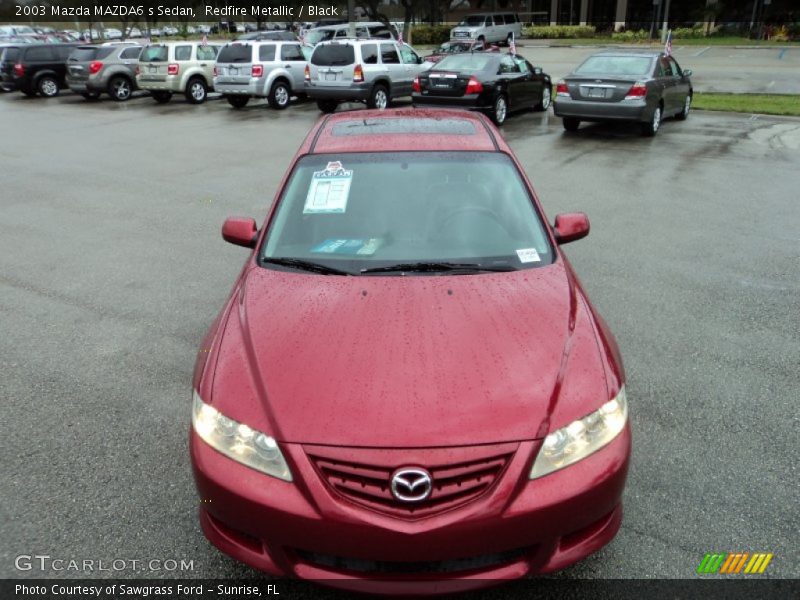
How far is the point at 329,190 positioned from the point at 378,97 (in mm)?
15389

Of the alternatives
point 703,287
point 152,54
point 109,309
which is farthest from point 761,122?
point 152,54

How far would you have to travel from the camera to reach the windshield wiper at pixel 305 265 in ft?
11.4

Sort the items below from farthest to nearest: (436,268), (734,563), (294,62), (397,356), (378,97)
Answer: (294,62) < (378,97) < (436,268) < (734,563) < (397,356)

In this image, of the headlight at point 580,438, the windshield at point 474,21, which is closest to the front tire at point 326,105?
the headlight at point 580,438

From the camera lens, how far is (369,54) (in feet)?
60.2

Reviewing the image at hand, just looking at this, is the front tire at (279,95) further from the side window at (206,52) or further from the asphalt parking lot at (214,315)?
the asphalt parking lot at (214,315)

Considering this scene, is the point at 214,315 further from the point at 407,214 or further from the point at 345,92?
the point at 345,92

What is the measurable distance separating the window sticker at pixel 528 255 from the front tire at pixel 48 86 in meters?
25.7

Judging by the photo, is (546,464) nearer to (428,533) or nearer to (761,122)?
(428,533)

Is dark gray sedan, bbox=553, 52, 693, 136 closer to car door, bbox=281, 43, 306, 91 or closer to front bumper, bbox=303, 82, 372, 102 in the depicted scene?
front bumper, bbox=303, 82, 372, 102

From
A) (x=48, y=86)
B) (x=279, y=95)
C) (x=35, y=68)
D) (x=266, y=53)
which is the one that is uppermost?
(x=266, y=53)

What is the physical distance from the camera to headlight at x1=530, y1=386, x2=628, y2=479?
2.50 metres

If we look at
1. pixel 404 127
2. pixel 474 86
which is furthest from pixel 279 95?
pixel 404 127

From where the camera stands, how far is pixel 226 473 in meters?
2.56
